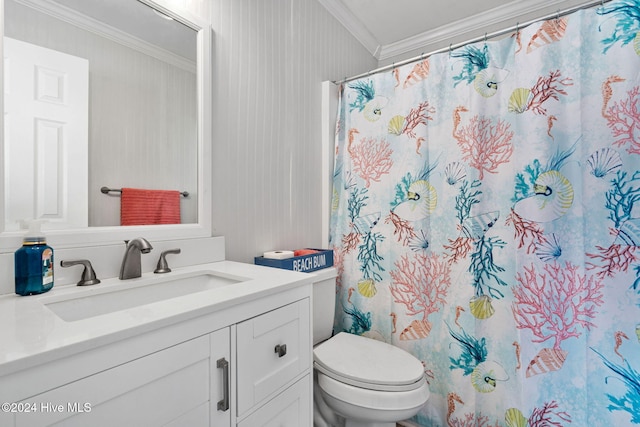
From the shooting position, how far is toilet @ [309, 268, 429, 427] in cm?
109

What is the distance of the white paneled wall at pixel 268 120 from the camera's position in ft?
4.22

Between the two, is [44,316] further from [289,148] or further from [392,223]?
[392,223]

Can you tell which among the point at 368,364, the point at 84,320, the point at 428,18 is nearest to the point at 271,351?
the point at 84,320

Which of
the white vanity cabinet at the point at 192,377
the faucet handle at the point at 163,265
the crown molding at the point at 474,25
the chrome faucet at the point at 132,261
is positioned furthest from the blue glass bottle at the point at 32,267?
the crown molding at the point at 474,25

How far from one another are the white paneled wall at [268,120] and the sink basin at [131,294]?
0.25m

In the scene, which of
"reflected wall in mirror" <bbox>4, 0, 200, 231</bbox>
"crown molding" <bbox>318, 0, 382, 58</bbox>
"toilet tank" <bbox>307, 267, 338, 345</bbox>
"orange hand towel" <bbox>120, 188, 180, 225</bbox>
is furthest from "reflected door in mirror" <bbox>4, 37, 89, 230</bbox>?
"crown molding" <bbox>318, 0, 382, 58</bbox>

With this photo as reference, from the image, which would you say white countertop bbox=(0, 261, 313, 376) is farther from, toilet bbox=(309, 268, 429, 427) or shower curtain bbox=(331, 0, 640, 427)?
shower curtain bbox=(331, 0, 640, 427)

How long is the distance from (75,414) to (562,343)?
1503mm

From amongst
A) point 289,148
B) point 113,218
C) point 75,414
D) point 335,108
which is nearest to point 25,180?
point 113,218

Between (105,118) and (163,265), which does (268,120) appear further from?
(163,265)

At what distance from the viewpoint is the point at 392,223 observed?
157 centimetres

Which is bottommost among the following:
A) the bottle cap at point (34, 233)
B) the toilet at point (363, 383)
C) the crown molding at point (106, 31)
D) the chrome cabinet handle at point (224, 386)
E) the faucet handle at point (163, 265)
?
the toilet at point (363, 383)

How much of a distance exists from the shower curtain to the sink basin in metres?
0.88

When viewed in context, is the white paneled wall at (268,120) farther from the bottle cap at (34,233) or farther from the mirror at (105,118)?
the bottle cap at (34,233)
